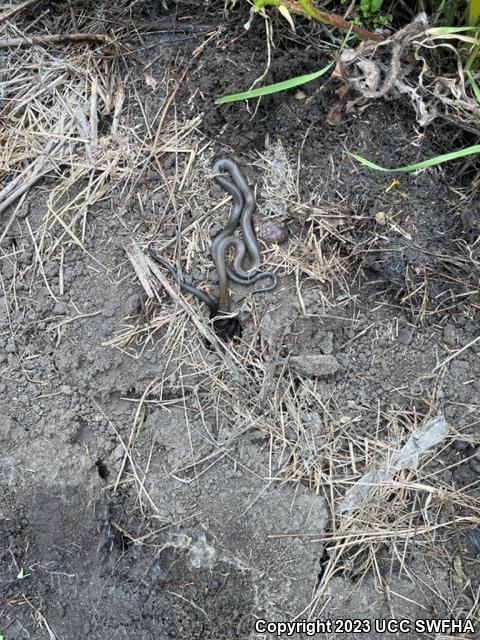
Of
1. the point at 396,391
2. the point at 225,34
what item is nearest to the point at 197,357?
the point at 396,391

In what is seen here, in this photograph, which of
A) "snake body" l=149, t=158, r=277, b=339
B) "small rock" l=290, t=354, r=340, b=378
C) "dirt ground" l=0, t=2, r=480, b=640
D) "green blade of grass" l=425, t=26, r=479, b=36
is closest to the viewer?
"green blade of grass" l=425, t=26, r=479, b=36

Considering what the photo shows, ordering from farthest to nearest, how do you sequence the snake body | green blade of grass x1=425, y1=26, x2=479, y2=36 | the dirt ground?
1. the snake body
2. the dirt ground
3. green blade of grass x1=425, y1=26, x2=479, y2=36

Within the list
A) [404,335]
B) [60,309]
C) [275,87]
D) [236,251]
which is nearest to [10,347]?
[60,309]

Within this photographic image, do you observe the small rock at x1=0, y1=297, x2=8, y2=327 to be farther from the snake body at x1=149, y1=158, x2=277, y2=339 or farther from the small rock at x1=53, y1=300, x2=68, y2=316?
the snake body at x1=149, y1=158, x2=277, y2=339

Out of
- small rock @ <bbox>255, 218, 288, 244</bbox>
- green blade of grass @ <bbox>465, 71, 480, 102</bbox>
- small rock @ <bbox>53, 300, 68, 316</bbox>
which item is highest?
green blade of grass @ <bbox>465, 71, 480, 102</bbox>

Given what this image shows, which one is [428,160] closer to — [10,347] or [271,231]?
[271,231]

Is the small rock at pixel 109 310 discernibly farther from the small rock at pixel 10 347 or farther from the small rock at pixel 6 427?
the small rock at pixel 6 427

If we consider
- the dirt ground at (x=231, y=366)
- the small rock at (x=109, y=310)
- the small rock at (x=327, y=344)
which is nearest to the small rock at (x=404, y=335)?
the dirt ground at (x=231, y=366)

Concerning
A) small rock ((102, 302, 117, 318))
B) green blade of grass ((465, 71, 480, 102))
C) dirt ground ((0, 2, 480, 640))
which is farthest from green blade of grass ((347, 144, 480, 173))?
small rock ((102, 302, 117, 318))

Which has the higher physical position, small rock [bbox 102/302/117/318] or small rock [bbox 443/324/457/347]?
small rock [bbox 102/302/117/318]
